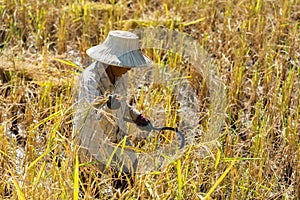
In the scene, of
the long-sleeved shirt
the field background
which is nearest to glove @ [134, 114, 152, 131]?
the long-sleeved shirt

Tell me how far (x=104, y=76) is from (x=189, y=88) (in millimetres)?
999

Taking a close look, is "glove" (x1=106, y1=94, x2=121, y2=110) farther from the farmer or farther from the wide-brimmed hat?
the wide-brimmed hat

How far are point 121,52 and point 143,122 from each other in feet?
1.33

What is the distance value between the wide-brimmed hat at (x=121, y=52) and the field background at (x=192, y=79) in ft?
0.99

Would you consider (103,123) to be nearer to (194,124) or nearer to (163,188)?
(163,188)

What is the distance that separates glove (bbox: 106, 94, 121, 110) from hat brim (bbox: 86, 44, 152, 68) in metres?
0.16

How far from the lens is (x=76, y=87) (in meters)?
2.80

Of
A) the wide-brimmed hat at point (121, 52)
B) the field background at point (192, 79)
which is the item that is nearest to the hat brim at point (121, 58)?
the wide-brimmed hat at point (121, 52)

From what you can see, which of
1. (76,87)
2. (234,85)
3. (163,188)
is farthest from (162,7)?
(163,188)

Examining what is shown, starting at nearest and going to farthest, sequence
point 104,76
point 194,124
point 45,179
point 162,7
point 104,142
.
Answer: point 45,179
point 104,142
point 104,76
point 194,124
point 162,7

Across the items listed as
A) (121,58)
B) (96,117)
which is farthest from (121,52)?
(96,117)

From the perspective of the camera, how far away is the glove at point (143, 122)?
242cm

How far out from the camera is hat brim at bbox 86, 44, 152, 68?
7.09 ft

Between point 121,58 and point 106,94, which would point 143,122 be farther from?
point 121,58
